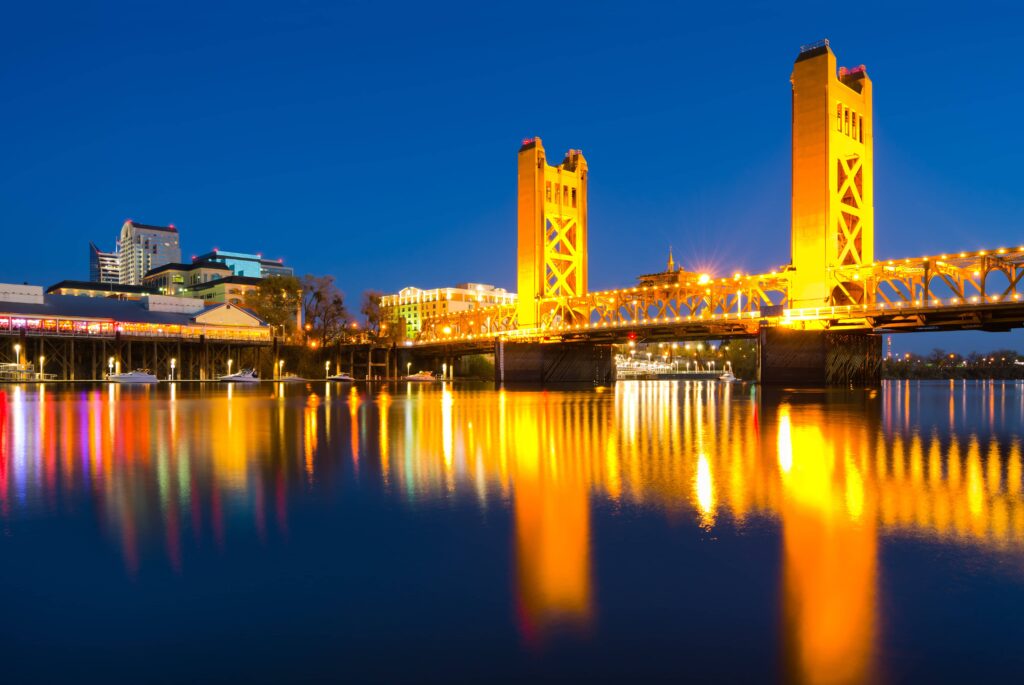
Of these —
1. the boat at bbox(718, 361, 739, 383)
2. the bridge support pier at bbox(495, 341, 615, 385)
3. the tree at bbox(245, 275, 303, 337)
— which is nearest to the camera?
the bridge support pier at bbox(495, 341, 615, 385)

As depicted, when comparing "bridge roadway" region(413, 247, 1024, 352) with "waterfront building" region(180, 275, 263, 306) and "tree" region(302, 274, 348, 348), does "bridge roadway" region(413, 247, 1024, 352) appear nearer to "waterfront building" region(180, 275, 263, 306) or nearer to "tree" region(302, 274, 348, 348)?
"tree" region(302, 274, 348, 348)

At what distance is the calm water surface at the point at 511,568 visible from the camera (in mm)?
5383

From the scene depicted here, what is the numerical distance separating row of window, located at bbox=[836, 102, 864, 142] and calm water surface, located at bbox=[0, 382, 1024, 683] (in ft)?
199

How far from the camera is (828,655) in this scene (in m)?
5.44

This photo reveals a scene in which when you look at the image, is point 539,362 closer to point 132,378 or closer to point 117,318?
point 132,378

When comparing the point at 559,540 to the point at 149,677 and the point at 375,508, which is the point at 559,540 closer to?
the point at 375,508

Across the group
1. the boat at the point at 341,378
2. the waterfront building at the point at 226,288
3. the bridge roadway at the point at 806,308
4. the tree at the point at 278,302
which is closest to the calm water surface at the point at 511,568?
the bridge roadway at the point at 806,308

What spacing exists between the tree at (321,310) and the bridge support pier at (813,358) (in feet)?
215

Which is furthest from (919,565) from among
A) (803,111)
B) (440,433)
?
(803,111)

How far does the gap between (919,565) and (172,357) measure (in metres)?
101

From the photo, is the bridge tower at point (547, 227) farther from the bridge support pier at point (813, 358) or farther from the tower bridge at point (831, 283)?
the bridge support pier at point (813, 358)

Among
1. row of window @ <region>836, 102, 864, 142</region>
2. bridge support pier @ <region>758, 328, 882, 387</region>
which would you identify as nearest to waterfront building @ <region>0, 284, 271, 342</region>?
bridge support pier @ <region>758, 328, 882, 387</region>

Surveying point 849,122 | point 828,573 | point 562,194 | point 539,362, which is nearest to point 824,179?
point 849,122

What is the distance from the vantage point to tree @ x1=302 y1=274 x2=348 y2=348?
112 m
